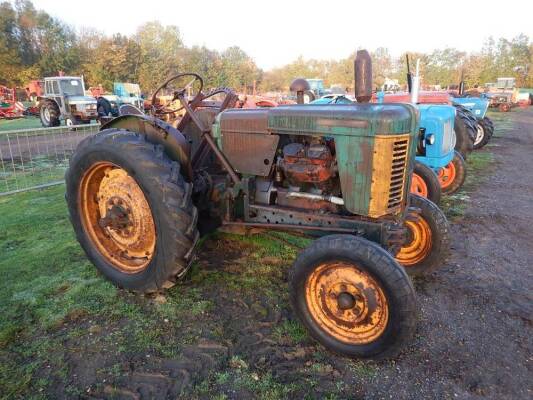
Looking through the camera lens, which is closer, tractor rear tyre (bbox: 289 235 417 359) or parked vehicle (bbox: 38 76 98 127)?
tractor rear tyre (bbox: 289 235 417 359)

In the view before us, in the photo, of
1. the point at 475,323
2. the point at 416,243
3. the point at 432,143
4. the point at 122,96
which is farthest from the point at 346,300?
the point at 122,96

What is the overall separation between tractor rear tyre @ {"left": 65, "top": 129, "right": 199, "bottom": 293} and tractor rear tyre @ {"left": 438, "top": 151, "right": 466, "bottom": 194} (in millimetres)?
4642

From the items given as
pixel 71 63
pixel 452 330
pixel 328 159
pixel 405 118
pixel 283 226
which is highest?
pixel 71 63

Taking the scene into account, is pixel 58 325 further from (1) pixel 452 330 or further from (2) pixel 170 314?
(1) pixel 452 330

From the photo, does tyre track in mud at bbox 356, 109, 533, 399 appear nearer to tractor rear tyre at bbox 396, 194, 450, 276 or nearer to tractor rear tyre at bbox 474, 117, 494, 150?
tractor rear tyre at bbox 396, 194, 450, 276

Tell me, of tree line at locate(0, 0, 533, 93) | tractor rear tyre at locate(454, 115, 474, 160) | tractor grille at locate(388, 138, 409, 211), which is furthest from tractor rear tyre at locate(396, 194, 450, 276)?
tree line at locate(0, 0, 533, 93)

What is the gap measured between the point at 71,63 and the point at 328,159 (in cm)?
4844

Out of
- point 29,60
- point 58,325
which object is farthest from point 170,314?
point 29,60

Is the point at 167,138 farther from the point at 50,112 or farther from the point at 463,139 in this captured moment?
the point at 50,112

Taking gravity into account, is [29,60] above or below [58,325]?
above

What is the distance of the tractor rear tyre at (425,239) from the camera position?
3193 millimetres

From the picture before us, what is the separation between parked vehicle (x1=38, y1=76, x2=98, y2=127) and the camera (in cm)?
1720

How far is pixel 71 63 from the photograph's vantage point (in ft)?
141

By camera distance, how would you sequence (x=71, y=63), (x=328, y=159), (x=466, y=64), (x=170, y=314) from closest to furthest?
Result: (x=328, y=159) < (x=170, y=314) < (x=71, y=63) < (x=466, y=64)
